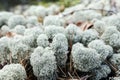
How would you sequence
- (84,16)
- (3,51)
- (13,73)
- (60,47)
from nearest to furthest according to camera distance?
(13,73) < (60,47) < (3,51) < (84,16)

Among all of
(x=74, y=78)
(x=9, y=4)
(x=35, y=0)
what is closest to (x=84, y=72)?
(x=74, y=78)

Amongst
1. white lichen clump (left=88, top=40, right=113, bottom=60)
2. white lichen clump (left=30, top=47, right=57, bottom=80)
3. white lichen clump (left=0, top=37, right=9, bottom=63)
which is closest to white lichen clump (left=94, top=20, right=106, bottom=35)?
white lichen clump (left=88, top=40, right=113, bottom=60)

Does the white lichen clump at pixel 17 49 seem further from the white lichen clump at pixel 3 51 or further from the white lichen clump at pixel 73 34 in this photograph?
the white lichen clump at pixel 73 34

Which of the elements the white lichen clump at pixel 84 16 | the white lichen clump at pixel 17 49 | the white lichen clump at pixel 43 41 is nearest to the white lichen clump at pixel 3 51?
the white lichen clump at pixel 17 49

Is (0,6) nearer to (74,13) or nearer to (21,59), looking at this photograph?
(74,13)

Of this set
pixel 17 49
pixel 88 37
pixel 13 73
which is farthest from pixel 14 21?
pixel 13 73

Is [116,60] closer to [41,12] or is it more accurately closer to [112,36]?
[112,36]
